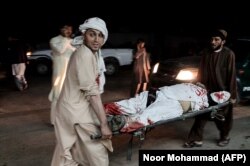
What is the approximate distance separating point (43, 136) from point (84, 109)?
2912 mm

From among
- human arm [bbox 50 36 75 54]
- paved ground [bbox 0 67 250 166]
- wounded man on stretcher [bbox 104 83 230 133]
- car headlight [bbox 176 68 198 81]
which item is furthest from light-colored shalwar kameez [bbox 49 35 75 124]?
car headlight [bbox 176 68 198 81]

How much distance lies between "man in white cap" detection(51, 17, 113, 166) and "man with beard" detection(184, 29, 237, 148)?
83.1 inches

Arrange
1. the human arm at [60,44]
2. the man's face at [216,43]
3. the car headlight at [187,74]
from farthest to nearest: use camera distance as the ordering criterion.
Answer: the car headlight at [187,74]
the human arm at [60,44]
the man's face at [216,43]

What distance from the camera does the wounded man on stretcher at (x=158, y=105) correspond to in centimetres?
427

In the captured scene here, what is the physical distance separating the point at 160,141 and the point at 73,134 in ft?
8.35

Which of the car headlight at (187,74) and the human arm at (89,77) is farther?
the car headlight at (187,74)

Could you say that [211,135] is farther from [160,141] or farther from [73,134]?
[73,134]

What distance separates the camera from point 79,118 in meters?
3.58

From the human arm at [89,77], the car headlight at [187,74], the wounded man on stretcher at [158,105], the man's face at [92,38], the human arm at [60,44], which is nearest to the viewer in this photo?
the human arm at [89,77]

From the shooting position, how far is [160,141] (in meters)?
5.96

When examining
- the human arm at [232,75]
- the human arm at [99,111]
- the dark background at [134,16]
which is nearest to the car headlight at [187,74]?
the human arm at [232,75]

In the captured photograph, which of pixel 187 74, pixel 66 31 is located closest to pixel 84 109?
pixel 66 31

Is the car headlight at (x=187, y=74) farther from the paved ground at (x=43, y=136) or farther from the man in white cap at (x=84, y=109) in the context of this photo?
the man in white cap at (x=84, y=109)

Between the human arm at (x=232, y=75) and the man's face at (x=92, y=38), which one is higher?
the man's face at (x=92, y=38)
